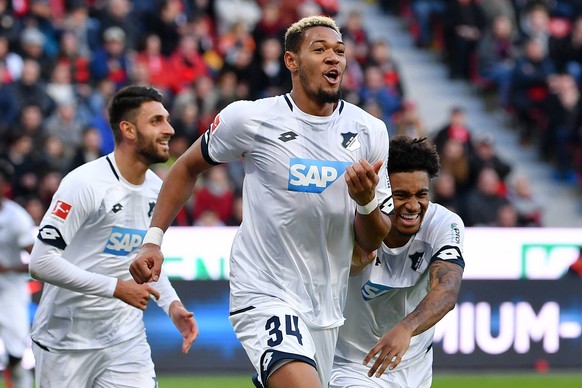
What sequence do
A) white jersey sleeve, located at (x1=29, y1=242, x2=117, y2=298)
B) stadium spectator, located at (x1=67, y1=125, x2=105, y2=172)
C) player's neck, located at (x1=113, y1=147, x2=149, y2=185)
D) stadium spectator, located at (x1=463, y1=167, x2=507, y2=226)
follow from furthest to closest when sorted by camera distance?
stadium spectator, located at (x1=463, y1=167, x2=507, y2=226) < stadium spectator, located at (x1=67, y1=125, x2=105, y2=172) < player's neck, located at (x1=113, y1=147, x2=149, y2=185) < white jersey sleeve, located at (x1=29, y1=242, x2=117, y2=298)

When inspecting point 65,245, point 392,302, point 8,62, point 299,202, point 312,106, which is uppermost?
point 8,62

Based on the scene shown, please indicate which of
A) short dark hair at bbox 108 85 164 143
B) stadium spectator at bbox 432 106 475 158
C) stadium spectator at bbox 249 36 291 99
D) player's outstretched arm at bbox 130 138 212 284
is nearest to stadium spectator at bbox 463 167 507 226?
stadium spectator at bbox 432 106 475 158

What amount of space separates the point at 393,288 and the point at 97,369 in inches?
79.3

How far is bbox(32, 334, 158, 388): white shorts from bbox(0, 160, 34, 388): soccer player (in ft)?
11.0

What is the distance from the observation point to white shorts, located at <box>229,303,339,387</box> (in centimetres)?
661

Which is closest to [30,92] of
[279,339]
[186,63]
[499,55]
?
[186,63]

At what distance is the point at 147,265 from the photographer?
6906 mm

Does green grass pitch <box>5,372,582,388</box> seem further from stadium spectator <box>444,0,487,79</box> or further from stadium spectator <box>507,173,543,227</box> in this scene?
stadium spectator <box>444,0,487,79</box>

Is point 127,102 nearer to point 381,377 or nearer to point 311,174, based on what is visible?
point 311,174

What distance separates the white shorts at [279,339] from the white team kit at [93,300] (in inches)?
53.0

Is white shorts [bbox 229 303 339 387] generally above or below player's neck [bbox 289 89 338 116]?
below

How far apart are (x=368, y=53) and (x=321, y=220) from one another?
43.9ft

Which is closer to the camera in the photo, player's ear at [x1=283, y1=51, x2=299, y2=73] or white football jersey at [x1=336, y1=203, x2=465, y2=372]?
player's ear at [x1=283, y1=51, x2=299, y2=73]

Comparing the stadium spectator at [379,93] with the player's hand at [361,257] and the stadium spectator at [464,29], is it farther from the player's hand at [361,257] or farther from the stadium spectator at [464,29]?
the player's hand at [361,257]
